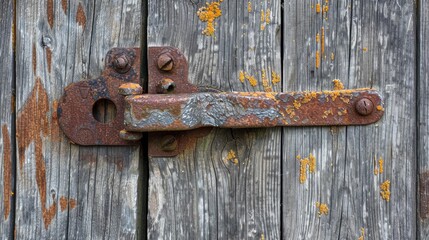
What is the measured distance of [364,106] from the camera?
1090mm

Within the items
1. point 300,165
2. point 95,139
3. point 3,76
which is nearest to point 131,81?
point 95,139

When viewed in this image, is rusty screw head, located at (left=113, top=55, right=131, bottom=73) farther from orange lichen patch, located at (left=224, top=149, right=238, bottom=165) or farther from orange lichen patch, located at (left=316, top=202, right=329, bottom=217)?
orange lichen patch, located at (left=316, top=202, right=329, bottom=217)

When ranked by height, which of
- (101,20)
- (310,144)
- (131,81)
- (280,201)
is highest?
(101,20)

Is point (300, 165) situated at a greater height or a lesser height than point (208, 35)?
lesser

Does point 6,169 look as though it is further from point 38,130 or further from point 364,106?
point 364,106

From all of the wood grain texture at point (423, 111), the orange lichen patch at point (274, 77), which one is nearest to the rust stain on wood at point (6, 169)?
the orange lichen patch at point (274, 77)

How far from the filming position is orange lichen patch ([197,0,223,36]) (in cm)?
112

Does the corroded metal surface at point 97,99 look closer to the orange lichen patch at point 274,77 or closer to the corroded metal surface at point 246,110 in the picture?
the corroded metal surface at point 246,110

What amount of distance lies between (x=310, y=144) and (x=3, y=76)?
676 mm

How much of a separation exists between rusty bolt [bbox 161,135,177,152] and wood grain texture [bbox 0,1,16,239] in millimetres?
334

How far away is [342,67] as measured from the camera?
3.65ft

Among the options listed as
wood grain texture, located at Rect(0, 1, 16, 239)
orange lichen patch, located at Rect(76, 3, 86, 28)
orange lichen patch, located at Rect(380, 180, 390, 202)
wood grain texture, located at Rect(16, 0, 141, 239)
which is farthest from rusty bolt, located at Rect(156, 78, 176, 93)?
orange lichen patch, located at Rect(380, 180, 390, 202)

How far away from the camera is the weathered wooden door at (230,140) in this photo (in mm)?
1109

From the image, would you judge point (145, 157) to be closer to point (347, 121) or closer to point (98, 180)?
point (98, 180)
